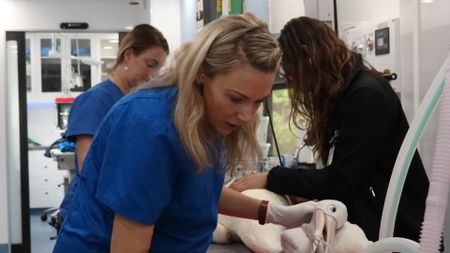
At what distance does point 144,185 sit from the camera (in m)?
1.11

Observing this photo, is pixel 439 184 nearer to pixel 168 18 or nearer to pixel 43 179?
pixel 168 18

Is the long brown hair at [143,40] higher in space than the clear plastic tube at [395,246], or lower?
higher

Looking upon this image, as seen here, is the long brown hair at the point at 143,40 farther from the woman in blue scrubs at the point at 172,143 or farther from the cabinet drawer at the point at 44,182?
the cabinet drawer at the point at 44,182

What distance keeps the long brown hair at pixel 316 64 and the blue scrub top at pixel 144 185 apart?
52 cm

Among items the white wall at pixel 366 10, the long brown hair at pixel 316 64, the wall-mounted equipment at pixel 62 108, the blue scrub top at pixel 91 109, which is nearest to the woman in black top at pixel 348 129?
the long brown hair at pixel 316 64

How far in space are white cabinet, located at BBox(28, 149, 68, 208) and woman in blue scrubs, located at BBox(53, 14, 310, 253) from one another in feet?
23.5

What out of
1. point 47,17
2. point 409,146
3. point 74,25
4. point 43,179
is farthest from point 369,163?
point 43,179

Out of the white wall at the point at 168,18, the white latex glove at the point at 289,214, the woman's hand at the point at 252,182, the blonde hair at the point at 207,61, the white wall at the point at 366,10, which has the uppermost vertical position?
the white wall at the point at 168,18

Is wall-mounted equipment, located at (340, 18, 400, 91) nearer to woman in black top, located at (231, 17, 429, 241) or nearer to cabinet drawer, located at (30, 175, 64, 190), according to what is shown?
woman in black top, located at (231, 17, 429, 241)

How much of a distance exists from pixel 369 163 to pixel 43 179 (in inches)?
283

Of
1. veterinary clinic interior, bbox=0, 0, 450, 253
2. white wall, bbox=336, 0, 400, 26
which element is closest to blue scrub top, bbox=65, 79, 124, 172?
veterinary clinic interior, bbox=0, 0, 450, 253

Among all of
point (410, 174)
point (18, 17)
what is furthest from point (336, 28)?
point (18, 17)

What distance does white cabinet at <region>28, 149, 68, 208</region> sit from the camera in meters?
8.09

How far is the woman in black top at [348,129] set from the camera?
63.2 inches
